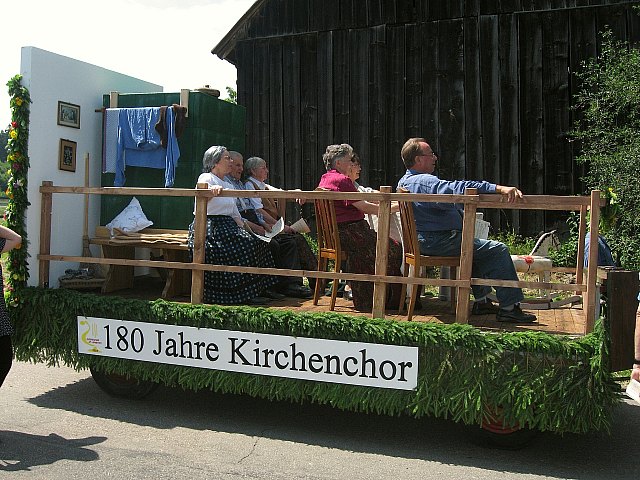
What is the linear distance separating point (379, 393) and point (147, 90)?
14.6ft

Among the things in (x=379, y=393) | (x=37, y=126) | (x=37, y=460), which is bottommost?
(x=37, y=460)

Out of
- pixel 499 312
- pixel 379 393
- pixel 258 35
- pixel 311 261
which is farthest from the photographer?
pixel 258 35

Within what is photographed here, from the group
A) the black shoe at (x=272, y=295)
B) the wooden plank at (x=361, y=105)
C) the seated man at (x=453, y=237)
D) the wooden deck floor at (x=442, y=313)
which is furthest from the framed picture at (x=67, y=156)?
the wooden plank at (x=361, y=105)

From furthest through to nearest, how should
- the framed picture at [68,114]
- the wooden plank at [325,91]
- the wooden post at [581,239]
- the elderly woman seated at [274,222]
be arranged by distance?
the wooden plank at [325,91] < the elderly woman seated at [274,222] < the framed picture at [68,114] < the wooden post at [581,239]

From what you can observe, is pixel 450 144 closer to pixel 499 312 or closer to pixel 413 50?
pixel 413 50

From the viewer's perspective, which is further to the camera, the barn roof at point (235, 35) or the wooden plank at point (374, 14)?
the barn roof at point (235, 35)

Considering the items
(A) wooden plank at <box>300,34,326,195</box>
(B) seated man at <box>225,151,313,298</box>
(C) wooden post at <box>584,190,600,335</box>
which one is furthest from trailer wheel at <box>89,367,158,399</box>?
(A) wooden plank at <box>300,34,326,195</box>

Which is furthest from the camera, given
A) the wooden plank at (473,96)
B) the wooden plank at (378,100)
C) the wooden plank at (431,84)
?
the wooden plank at (378,100)

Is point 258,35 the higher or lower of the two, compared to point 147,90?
higher

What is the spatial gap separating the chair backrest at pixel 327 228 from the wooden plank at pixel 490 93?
21.6 ft

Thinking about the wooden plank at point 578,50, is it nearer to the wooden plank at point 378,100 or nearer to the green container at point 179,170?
the wooden plank at point 378,100

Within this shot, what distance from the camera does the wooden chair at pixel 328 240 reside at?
5574 mm

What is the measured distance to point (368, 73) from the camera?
40.6 ft

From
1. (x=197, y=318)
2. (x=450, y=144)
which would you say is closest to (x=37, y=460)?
(x=197, y=318)
